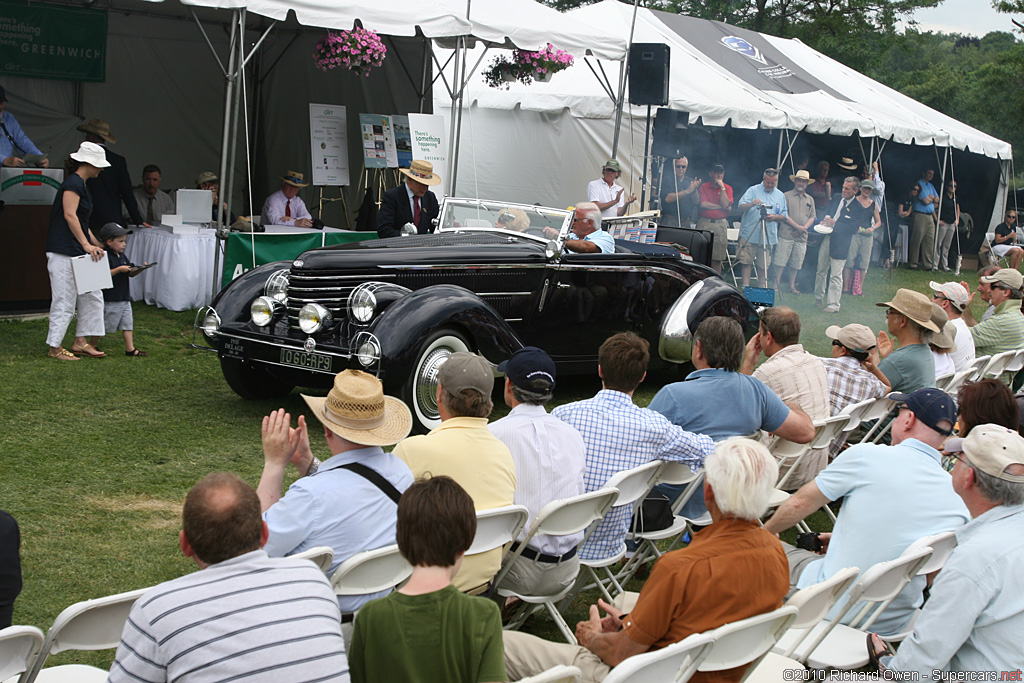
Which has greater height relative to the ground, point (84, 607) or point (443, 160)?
point (443, 160)

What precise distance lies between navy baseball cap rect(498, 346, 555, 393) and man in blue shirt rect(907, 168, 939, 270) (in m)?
19.4

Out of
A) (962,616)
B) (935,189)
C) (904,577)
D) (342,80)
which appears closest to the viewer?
(962,616)

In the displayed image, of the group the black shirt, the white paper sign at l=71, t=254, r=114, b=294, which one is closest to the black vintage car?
the white paper sign at l=71, t=254, r=114, b=294

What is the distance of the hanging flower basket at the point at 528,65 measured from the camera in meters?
11.9

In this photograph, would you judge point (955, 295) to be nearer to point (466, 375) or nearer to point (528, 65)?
point (466, 375)

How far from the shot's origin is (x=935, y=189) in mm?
22125

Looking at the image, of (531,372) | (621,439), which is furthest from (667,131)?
(531,372)

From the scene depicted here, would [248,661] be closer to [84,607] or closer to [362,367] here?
[84,607]

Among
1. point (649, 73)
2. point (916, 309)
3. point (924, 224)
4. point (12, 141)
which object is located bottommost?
point (916, 309)

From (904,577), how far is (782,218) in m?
12.8

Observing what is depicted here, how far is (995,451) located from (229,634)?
2275 mm

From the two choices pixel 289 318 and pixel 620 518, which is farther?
pixel 289 318

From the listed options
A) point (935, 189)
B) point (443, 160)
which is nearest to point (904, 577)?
point (443, 160)

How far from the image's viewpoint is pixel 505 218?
8.40m
